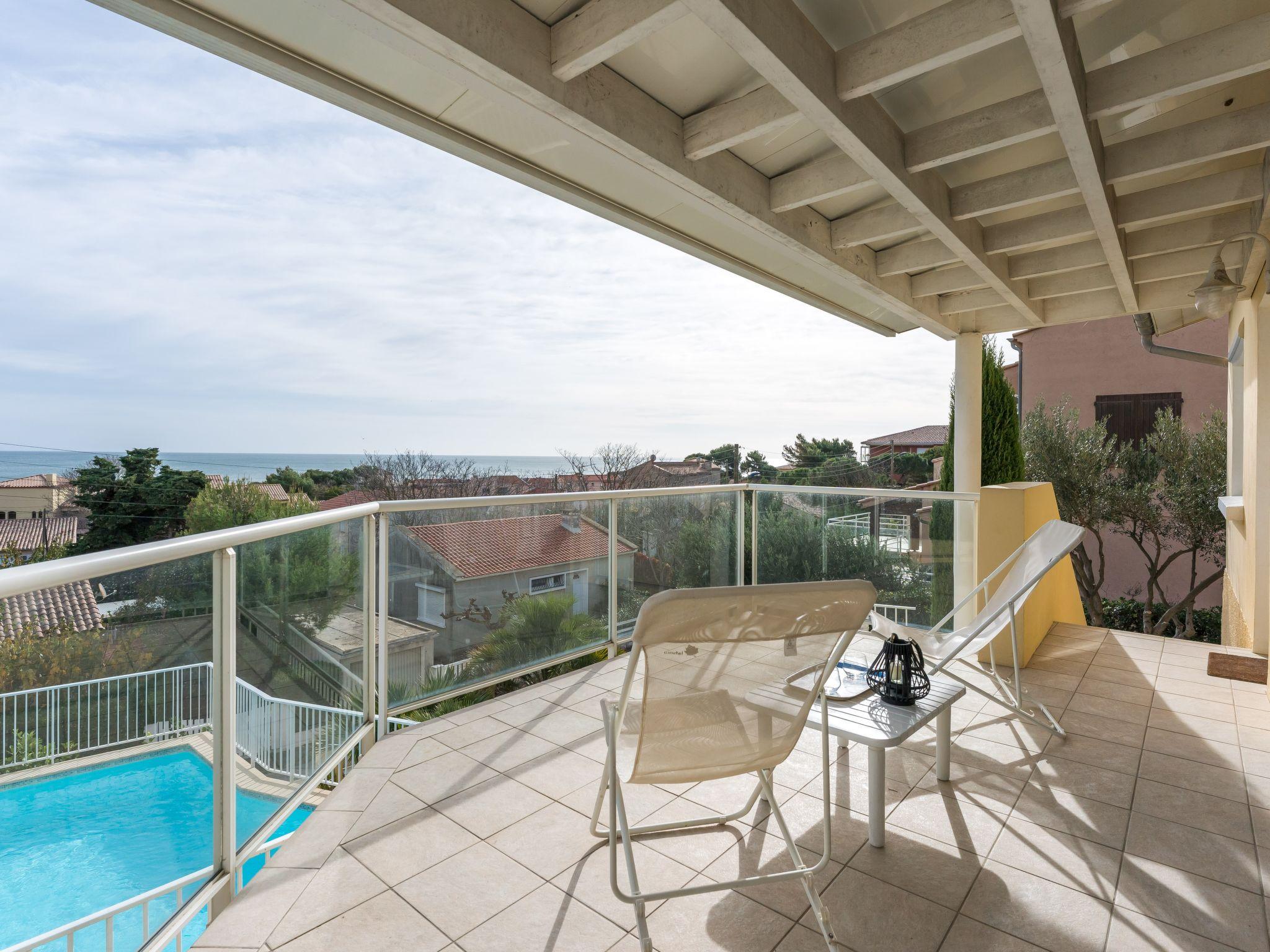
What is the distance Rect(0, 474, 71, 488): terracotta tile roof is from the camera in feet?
71.7

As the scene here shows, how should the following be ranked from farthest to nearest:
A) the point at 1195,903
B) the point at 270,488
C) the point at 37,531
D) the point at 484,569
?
the point at 270,488
the point at 37,531
the point at 484,569
the point at 1195,903

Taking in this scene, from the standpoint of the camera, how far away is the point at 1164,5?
2.20 metres

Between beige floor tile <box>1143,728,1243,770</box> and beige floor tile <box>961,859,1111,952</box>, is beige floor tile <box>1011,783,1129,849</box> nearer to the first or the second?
beige floor tile <box>961,859,1111,952</box>

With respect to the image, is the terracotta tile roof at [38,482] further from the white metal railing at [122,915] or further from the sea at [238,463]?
the white metal railing at [122,915]

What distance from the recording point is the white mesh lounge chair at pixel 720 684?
5.37ft

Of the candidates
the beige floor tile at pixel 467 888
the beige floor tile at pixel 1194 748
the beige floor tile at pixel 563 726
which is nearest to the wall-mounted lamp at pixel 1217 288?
the beige floor tile at pixel 1194 748

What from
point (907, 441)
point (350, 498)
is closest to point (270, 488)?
point (350, 498)

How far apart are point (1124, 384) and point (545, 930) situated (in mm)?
14843

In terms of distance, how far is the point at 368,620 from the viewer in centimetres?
315

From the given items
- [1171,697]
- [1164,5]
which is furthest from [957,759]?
[1164,5]

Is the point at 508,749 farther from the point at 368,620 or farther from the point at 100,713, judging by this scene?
the point at 100,713

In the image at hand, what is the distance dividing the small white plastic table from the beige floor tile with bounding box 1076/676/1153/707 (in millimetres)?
1725

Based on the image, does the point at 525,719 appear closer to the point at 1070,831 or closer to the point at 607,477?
the point at 1070,831

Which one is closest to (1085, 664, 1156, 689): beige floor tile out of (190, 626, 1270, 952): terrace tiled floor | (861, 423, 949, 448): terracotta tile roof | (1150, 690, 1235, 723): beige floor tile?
(1150, 690, 1235, 723): beige floor tile
